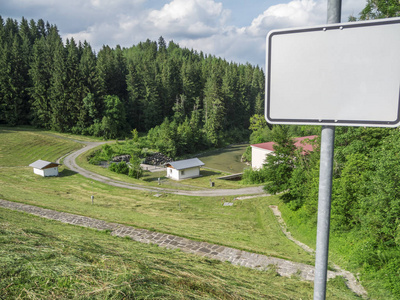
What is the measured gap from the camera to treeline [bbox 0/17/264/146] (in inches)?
2286

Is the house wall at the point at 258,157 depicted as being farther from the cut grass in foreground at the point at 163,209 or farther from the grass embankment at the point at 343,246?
the grass embankment at the point at 343,246

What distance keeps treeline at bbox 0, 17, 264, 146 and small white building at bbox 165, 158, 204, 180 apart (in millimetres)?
21482

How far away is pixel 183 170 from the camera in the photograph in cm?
3812

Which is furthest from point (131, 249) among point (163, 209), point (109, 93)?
point (109, 93)

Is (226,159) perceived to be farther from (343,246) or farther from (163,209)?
(343,246)

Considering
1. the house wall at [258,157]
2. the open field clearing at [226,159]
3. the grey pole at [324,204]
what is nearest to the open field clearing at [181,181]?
the open field clearing at [226,159]

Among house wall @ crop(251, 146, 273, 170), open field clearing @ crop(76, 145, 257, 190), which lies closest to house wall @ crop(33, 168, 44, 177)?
open field clearing @ crop(76, 145, 257, 190)

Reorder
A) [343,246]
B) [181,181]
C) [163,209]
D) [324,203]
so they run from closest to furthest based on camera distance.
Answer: [324,203] < [343,246] < [163,209] < [181,181]

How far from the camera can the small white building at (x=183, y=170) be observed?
3766 cm

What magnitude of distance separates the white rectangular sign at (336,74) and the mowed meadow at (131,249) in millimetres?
3037

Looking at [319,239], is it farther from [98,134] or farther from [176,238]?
[98,134]

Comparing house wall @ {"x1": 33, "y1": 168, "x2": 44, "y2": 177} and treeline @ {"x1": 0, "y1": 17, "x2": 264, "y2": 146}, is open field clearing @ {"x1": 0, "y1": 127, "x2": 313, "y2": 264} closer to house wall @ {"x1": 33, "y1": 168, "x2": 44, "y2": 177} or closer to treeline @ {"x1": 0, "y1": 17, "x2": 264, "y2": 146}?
house wall @ {"x1": 33, "y1": 168, "x2": 44, "y2": 177}

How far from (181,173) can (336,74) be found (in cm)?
3640

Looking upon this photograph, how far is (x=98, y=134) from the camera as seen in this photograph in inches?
2242
